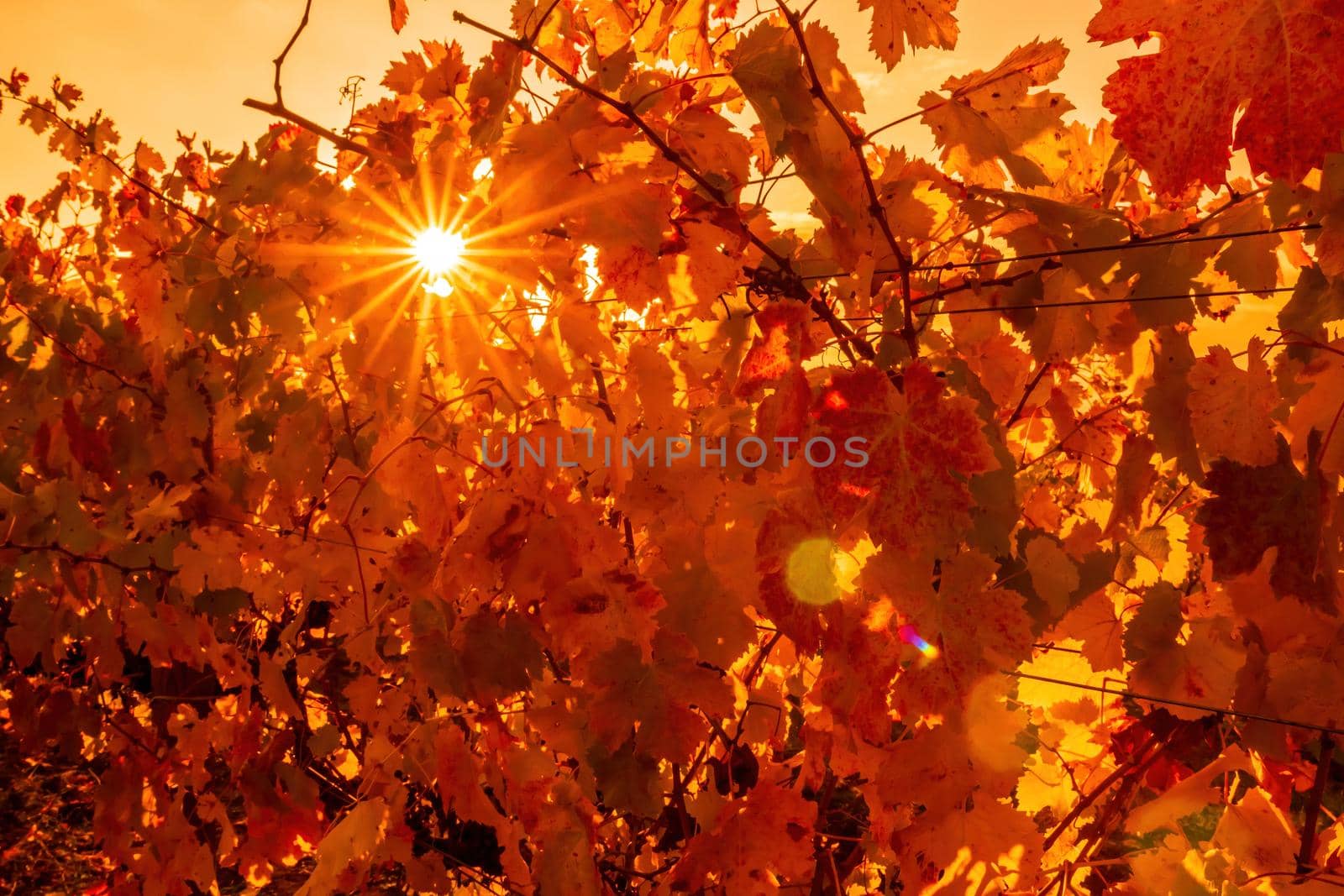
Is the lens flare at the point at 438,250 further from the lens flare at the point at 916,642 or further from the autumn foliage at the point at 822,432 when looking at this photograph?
the lens flare at the point at 916,642

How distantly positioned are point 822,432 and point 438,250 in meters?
0.63

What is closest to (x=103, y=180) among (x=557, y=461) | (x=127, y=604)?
(x=127, y=604)

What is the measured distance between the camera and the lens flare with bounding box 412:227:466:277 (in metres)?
1.18

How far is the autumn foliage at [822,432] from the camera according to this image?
932 mm

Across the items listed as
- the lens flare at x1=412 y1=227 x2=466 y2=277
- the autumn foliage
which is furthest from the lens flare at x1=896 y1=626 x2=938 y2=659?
the lens flare at x1=412 y1=227 x2=466 y2=277

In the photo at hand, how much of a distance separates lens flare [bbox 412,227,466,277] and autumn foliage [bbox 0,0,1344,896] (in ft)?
0.06

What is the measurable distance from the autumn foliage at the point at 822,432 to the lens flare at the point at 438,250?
0.02 meters

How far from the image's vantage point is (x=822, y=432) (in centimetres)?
95

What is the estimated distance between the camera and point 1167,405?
1.24m

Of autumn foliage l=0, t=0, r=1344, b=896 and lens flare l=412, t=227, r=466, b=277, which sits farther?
lens flare l=412, t=227, r=466, b=277

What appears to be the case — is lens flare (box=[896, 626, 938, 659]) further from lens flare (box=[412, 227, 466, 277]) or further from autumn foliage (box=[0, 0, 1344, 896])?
lens flare (box=[412, 227, 466, 277])

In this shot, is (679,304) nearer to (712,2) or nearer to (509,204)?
(509,204)

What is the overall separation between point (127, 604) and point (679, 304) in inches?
105

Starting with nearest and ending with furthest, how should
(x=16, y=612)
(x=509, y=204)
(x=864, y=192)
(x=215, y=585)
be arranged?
(x=509, y=204), (x=864, y=192), (x=215, y=585), (x=16, y=612)
